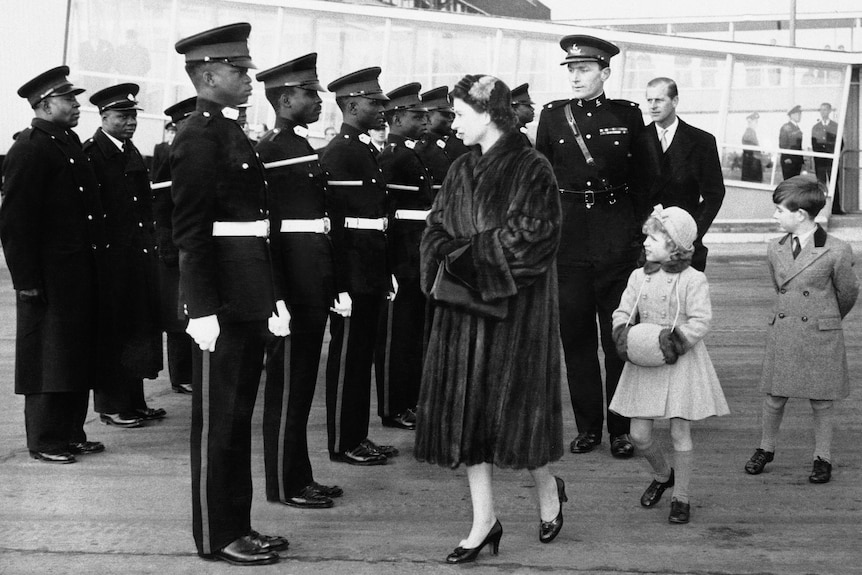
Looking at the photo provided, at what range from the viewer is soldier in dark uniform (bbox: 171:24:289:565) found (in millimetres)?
5098

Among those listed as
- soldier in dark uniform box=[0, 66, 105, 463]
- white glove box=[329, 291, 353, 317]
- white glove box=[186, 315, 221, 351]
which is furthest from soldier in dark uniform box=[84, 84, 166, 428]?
white glove box=[186, 315, 221, 351]

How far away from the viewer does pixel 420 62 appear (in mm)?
24938

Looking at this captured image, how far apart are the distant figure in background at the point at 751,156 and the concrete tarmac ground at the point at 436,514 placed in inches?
654

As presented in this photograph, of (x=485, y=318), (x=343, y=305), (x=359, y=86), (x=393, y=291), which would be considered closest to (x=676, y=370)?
(x=485, y=318)

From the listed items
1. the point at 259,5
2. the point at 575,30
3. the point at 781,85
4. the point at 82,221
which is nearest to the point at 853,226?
the point at 781,85

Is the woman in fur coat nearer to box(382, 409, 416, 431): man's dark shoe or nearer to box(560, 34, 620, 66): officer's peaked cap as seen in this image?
box(560, 34, 620, 66): officer's peaked cap

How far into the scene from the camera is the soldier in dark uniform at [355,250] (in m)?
7.00

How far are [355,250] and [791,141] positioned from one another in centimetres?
1873

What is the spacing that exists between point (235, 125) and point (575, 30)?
63.7ft

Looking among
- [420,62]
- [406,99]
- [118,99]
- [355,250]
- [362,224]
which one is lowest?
[355,250]

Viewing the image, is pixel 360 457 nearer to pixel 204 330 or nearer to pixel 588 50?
pixel 204 330

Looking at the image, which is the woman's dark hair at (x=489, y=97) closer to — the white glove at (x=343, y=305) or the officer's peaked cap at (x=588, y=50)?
the white glove at (x=343, y=305)

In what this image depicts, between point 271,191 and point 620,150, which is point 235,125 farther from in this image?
point 620,150

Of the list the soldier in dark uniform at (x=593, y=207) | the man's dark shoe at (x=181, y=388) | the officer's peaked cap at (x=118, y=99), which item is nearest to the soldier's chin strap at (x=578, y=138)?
the soldier in dark uniform at (x=593, y=207)
